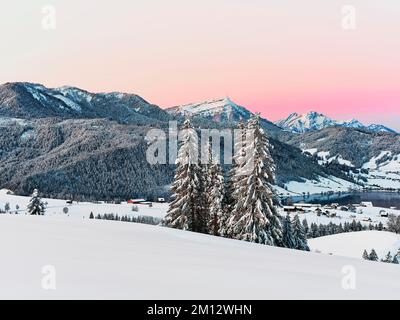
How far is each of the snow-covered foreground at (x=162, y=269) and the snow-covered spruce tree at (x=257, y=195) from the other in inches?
632

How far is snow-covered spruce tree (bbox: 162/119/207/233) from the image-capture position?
117 feet

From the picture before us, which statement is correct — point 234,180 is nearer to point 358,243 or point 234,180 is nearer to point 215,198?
point 215,198

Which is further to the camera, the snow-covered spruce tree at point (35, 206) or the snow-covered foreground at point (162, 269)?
the snow-covered spruce tree at point (35, 206)

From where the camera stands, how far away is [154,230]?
57.9 ft

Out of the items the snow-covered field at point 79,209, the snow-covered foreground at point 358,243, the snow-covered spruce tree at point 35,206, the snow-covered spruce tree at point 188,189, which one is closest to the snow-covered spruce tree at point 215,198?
the snow-covered spruce tree at point 188,189

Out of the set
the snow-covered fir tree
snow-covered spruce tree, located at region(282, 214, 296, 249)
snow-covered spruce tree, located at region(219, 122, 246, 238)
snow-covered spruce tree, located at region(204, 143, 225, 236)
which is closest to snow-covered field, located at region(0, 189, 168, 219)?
snow-covered spruce tree, located at region(282, 214, 296, 249)

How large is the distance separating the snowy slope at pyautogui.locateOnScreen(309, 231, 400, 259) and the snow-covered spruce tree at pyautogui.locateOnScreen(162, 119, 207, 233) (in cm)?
6054

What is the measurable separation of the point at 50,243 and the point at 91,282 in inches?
171

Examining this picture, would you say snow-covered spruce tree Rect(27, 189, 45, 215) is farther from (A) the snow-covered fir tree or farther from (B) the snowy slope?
(B) the snowy slope

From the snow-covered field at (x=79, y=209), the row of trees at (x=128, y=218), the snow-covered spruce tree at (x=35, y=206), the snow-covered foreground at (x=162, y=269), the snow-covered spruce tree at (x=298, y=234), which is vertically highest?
the snow-covered foreground at (x=162, y=269)

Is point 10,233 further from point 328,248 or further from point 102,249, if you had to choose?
point 328,248

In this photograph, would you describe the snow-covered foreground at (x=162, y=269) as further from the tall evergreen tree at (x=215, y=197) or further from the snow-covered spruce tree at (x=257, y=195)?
the tall evergreen tree at (x=215, y=197)

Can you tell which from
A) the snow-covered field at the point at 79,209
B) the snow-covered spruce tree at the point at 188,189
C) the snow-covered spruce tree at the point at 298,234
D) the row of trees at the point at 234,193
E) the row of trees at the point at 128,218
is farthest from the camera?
the snow-covered field at the point at 79,209

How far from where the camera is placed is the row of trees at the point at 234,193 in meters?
31.2
